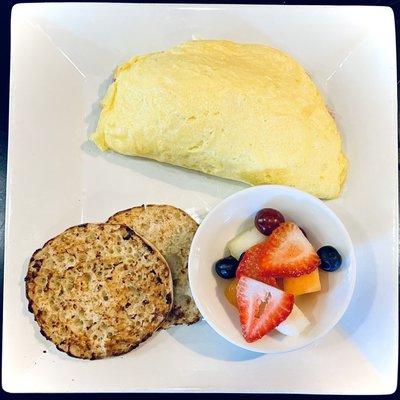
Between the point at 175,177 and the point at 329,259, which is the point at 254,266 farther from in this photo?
Answer: the point at 175,177

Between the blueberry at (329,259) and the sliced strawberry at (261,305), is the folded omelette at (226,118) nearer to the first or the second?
the blueberry at (329,259)

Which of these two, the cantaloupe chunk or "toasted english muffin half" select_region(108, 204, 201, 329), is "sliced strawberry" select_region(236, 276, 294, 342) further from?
"toasted english muffin half" select_region(108, 204, 201, 329)

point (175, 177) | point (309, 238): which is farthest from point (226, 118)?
point (309, 238)

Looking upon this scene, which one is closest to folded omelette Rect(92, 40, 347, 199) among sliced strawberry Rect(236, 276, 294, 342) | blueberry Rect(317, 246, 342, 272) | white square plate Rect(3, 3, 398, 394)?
white square plate Rect(3, 3, 398, 394)

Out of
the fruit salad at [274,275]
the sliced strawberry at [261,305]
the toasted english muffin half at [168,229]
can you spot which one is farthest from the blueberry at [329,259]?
the toasted english muffin half at [168,229]

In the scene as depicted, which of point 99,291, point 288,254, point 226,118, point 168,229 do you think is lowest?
point 99,291
